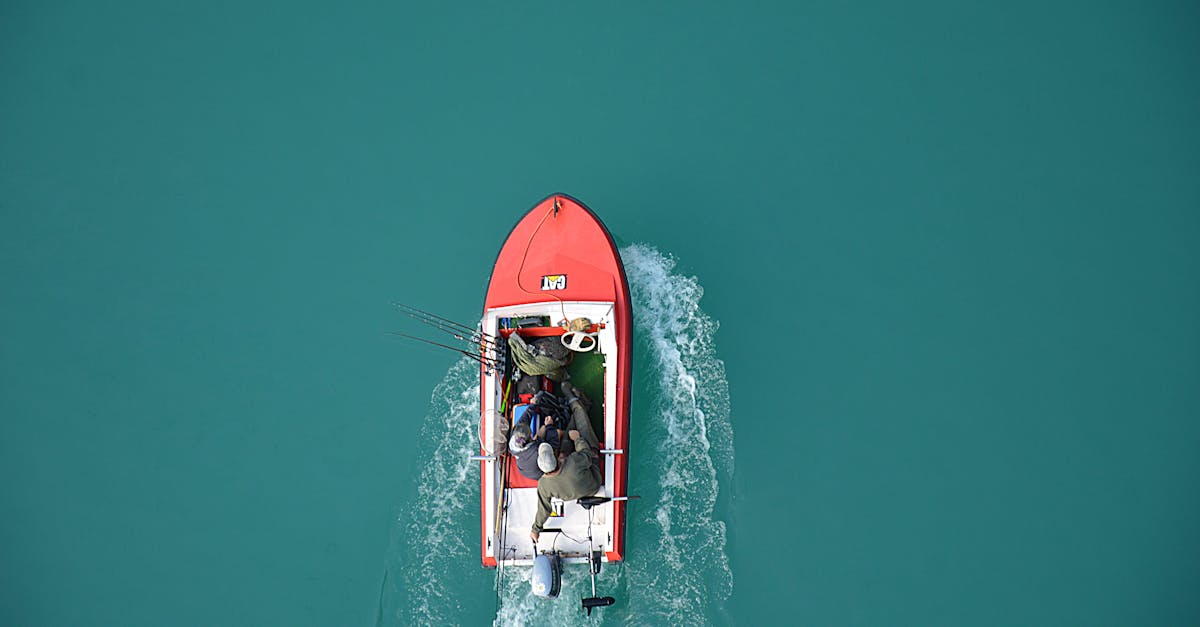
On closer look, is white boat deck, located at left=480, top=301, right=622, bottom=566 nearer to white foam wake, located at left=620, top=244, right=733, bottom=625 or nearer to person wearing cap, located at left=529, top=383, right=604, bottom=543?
person wearing cap, located at left=529, top=383, right=604, bottom=543

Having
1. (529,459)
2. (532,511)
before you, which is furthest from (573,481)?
(532,511)

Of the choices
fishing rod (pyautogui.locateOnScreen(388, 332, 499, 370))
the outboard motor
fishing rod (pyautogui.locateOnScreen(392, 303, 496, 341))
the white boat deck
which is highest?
fishing rod (pyautogui.locateOnScreen(392, 303, 496, 341))

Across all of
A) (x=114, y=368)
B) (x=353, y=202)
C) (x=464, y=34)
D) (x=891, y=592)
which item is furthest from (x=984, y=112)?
(x=114, y=368)

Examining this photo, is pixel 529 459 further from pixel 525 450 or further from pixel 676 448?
pixel 676 448

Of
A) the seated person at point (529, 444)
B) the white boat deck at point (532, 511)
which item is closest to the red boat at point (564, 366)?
the white boat deck at point (532, 511)

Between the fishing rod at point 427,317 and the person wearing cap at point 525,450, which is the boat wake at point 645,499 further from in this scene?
the person wearing cap at point 525,450

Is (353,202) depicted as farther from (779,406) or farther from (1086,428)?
(1086,428)

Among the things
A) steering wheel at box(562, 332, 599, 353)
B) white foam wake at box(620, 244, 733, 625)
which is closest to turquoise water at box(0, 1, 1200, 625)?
white foam wake at box(620, 244, 733, 625)
